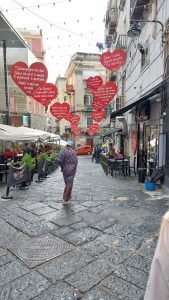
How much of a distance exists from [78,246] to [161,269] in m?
2.97

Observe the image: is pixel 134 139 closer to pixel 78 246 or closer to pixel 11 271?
pixel 78 246

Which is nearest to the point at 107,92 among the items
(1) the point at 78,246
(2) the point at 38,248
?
(1) the point at 78,246

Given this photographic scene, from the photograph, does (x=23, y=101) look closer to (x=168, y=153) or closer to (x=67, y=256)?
(x=168, y=153)

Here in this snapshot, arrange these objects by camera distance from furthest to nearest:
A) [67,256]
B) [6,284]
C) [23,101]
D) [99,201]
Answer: [23,101]
[99,201]
[67,256]
[6,284]

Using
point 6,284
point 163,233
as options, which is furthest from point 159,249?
point 6,284

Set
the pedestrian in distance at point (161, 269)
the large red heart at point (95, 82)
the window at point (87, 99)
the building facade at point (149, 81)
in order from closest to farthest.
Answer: the pedestrian in distance at point (161, 269), the building facade at point (149, 81), the large red heart at point (95, 82), the window at point (87, 99)

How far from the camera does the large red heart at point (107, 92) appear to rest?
1110cm

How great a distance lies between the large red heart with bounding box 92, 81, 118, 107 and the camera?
11097mm

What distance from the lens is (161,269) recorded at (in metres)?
1.03

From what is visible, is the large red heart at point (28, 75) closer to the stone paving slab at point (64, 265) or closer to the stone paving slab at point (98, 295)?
the stone paving slab at point (64, 265)

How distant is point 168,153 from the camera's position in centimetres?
757

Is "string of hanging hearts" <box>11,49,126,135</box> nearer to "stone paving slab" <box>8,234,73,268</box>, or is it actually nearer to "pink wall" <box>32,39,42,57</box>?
"stone paving slab" <box>8,234,73,268</box>

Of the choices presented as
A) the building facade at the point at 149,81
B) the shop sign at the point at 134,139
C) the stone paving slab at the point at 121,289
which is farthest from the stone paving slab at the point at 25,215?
the shop sign at the point at 134,139

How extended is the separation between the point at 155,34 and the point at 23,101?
1585 cm
